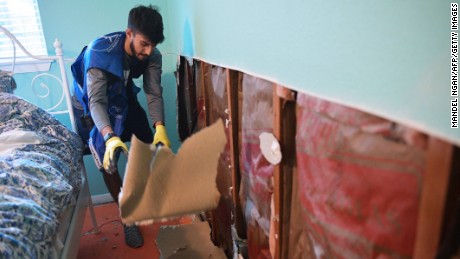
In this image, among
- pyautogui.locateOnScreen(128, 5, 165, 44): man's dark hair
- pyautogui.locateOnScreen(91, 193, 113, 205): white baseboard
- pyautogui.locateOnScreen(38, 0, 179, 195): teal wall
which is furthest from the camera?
pyautogui.locateOnScreen(91, 193, 113, 205): white baseboard

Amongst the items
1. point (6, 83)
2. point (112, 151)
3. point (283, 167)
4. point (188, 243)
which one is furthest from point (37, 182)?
point (6, 83)

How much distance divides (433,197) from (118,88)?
151 centimetres

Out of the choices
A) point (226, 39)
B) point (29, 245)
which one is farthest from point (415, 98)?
point (29, 245)

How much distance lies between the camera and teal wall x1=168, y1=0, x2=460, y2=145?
0.32 metres

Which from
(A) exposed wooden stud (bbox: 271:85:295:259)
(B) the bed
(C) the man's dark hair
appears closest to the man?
(C) the man's dark hair

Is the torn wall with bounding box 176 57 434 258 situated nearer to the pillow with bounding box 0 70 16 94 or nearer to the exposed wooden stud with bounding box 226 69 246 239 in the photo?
the exposed wooden stud with bounding box 226 69 246 239

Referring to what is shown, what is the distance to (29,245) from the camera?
85 centimetres

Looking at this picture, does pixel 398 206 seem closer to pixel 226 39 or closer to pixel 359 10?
pixel 359 10

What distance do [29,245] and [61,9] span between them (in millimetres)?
1795

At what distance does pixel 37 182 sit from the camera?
44.1 inches

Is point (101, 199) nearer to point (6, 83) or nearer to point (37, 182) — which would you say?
point (6, 83)

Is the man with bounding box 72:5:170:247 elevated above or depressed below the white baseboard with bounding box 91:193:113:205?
above

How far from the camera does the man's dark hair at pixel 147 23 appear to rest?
4.56ft

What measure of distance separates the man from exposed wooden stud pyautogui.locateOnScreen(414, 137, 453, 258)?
112 centimetres
